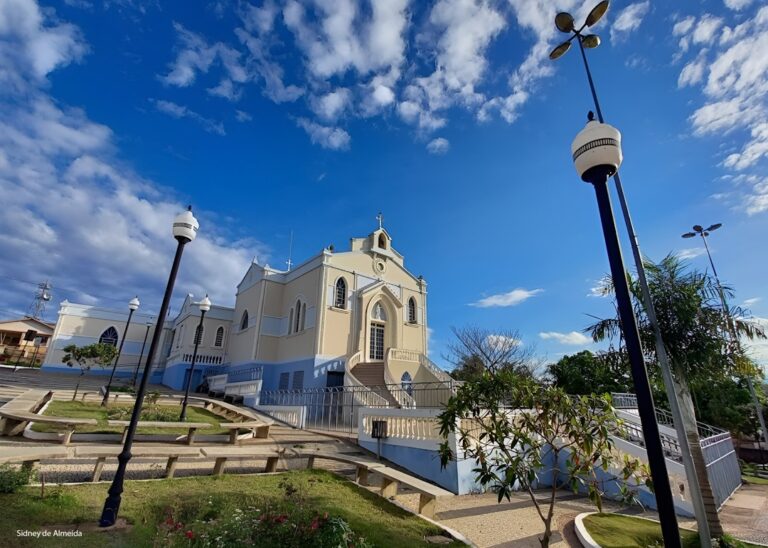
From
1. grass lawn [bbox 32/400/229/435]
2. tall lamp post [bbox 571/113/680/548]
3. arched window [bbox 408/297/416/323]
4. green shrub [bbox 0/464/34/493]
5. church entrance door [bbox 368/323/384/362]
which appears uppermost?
arched window [bbox 408/297/416/323]

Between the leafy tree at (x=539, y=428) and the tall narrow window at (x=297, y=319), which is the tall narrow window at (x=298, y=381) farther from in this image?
the leafy tree at (x=539, y=428)

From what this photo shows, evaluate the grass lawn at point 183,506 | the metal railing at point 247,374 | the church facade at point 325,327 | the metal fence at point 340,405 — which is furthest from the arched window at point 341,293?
the grass lawn at point 183,506

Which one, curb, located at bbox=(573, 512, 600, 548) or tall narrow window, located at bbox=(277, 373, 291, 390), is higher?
tall narrow window, located at bbox=(277, 373, 291, 390)

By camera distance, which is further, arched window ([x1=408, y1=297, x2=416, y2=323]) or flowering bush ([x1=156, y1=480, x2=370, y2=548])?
arched window ([x1=408, y1=297, x2=416, y2=323])

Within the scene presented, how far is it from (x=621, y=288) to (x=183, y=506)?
5622 mm

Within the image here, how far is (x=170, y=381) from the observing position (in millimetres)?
28656

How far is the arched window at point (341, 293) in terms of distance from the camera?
835 inches

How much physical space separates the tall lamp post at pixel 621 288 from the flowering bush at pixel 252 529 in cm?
270

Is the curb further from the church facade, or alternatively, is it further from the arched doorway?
the arched doorway

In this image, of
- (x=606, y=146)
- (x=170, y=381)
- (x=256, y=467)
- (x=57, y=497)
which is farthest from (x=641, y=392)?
(x=170, y=381)

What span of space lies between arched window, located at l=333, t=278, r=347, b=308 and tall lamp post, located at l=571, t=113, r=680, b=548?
18.0 metres

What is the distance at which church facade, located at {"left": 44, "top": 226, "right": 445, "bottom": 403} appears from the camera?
1972 cm

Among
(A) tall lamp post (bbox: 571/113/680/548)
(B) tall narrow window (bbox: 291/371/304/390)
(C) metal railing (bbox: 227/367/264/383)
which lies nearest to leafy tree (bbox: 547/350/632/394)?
(B) tall narrow window (bbox: 291/371/304/390)

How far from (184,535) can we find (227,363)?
24.5 meters
